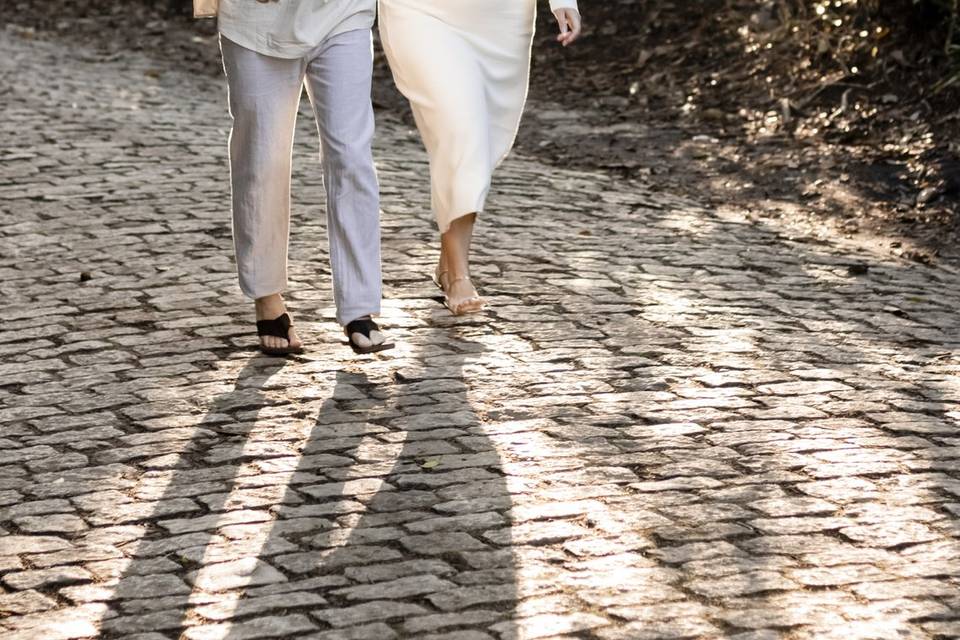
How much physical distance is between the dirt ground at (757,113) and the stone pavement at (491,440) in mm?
891

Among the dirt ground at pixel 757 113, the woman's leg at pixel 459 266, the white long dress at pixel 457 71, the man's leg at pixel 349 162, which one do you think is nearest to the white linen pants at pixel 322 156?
the man's leg at pixel 349 162

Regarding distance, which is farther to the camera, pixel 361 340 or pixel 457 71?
pixel 457 71

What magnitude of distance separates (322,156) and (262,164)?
21cm

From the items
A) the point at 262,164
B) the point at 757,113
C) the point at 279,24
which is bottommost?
the point at 757,113

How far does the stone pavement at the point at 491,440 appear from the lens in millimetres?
3752

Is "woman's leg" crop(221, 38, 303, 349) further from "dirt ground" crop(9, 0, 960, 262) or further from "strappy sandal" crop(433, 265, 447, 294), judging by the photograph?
"dirt ground" crop(9, 0, 960, 262)

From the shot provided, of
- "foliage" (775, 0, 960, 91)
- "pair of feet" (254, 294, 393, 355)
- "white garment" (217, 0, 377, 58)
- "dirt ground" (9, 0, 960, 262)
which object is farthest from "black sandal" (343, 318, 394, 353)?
"foliage" (775, 0, 960, 91)

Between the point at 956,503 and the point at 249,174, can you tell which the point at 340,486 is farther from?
the point at 956,503

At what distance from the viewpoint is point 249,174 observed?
536 cm

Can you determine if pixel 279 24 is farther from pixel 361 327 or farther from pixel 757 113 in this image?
pixel 757 113

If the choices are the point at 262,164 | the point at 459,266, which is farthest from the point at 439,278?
the point at 262,164

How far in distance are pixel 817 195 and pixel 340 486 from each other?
5008 mm

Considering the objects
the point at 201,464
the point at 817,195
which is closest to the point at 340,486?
the point at 201,464

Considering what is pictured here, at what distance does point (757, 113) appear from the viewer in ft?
34.2
